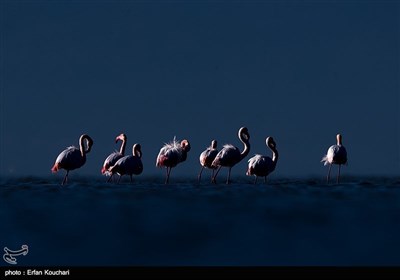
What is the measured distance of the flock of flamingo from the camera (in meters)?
25.6

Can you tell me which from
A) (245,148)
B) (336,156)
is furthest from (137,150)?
(336,156)

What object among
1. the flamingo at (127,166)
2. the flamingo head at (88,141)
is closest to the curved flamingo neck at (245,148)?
the flamingo at (127,166)

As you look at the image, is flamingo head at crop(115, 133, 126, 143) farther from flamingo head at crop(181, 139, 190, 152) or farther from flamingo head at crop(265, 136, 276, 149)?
flamingo head at crop(265, 136, 276, 149)

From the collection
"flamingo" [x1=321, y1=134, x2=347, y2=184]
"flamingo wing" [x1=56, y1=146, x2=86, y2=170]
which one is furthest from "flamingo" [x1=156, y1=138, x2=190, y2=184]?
"flamingo" [x1=321, y1=134, x2=347, y2=184]

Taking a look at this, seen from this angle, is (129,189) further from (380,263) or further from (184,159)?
(380,263)

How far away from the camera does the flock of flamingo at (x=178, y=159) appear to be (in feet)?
84.0

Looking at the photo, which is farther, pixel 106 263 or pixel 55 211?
pixel 55 211

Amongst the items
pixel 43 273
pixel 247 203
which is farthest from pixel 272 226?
pixel 43 273

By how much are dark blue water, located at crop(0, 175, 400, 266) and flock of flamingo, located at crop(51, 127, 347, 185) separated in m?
2.60

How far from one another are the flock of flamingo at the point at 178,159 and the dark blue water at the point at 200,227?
102 inches

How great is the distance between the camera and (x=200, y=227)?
1691 cm

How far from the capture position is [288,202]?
2064cm

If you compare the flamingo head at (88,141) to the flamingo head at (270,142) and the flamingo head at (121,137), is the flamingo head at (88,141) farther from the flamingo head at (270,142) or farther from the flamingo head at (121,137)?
the flamingo head at (270,142)

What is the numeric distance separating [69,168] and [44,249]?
10943 millimetres
